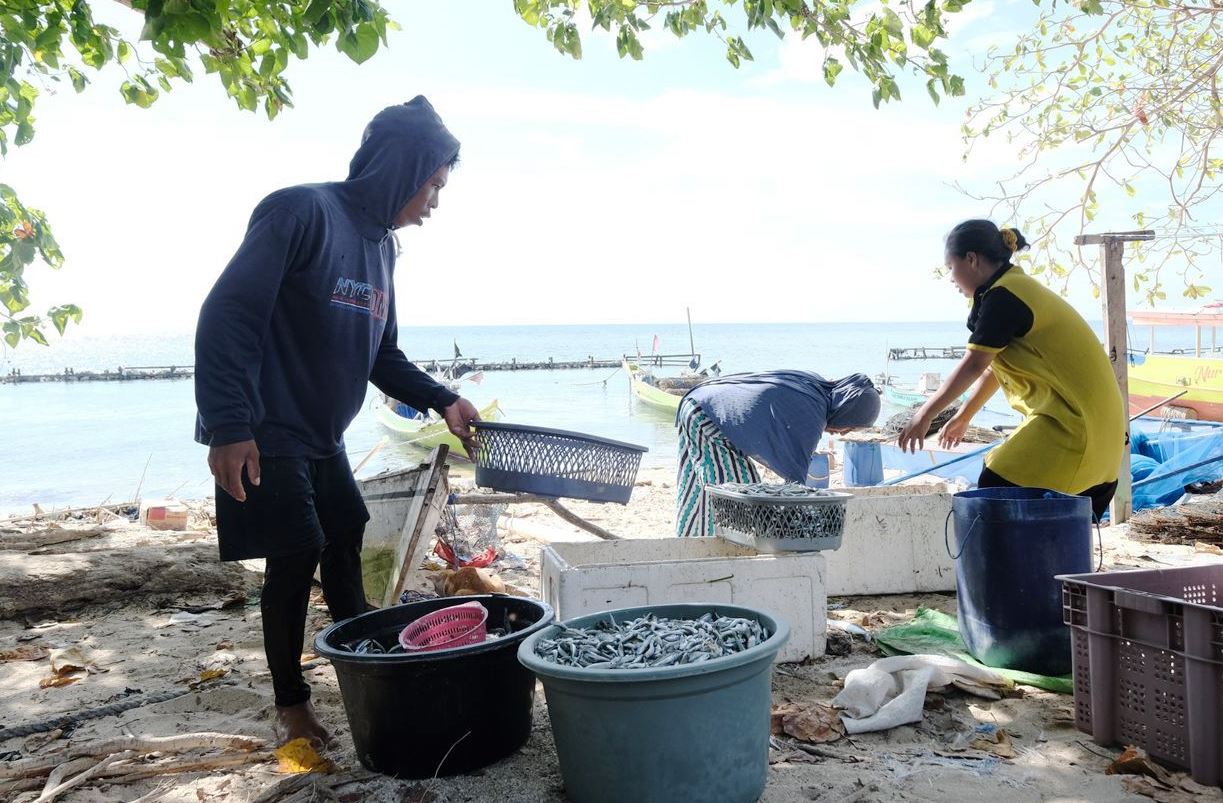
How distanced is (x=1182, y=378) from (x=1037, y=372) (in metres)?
23.4

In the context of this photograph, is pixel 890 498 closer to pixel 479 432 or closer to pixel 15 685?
pixel 479 432

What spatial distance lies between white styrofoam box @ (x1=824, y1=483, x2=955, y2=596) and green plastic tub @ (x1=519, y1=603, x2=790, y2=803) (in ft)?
9.18

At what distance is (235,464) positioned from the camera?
7.81ft

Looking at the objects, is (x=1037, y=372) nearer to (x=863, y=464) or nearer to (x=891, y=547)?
(x=891, y=547)

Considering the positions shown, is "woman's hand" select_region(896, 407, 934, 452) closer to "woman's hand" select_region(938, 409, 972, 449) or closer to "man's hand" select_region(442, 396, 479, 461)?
"woman's hand" select_region(938, 409, 972, 449)

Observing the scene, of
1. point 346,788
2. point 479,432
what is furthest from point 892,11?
point 346,788

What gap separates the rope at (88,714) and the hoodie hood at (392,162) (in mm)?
1981

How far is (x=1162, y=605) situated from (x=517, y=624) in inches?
78.8

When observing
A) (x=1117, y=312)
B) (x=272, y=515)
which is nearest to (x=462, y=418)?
(x=272, y=515)

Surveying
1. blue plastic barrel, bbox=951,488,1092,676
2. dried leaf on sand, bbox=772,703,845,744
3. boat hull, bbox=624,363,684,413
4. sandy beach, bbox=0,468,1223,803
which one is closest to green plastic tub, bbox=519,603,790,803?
sandy beach, bbox=0,468,1223,803

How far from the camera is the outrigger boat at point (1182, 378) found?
1991 cm

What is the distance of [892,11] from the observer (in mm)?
4359

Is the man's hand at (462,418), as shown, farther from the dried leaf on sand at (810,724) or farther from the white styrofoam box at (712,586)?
the dried leaf on sand at (810,724)

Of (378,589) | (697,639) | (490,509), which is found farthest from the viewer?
(490,509)
